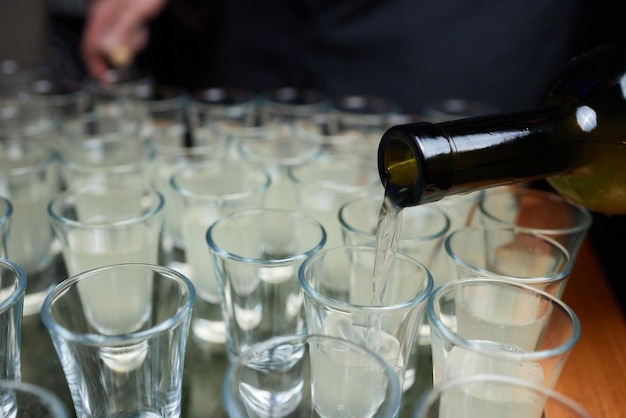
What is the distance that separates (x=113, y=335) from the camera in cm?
48

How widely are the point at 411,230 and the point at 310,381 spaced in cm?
26

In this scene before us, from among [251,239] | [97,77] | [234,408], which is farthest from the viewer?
[97,77]

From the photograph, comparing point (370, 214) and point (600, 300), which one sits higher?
point (370, 214)

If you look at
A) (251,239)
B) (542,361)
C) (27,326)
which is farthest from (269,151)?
(542,361)

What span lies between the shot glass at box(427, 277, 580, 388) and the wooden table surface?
12 cm

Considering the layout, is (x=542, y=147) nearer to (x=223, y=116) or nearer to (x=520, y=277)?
(x=520, y=277)

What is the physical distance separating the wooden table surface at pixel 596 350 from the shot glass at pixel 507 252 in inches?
3.9

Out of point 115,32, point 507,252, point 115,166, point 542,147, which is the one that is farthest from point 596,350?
point 115,32

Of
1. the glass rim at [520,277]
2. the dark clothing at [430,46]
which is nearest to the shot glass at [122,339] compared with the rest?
the glass rim at [520,277]

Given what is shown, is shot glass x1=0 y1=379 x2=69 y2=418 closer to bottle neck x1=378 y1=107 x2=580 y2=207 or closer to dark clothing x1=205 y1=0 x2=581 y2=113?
bottle neck x1=378 y1=107 x2=580 y2=207

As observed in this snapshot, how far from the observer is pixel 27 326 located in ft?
2.18

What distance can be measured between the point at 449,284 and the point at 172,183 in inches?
13.2

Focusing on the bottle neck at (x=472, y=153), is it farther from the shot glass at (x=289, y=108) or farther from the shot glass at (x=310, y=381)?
the shot glass at (x=289, y=108)

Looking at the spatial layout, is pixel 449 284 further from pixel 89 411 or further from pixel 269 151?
pixel 269 151
